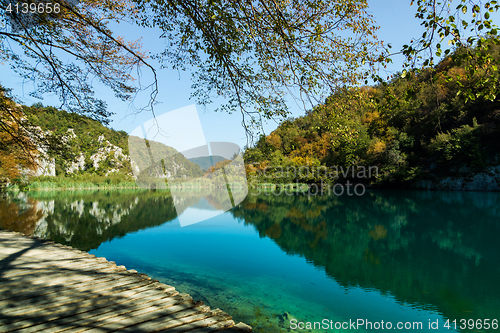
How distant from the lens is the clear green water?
14.1 ft

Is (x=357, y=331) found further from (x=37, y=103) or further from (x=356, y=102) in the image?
(x=37, y=103)

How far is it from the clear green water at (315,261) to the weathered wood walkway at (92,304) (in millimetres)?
1756

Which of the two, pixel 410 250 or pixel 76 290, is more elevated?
pixel 76 290

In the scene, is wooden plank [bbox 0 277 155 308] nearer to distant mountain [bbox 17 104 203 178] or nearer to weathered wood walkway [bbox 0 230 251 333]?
weathered wood walkway [bbox 0 230 251 333]

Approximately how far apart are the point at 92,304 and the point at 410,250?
26.6 feet

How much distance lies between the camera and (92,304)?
90.7 inches

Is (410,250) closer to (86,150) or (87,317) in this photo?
(87,317)

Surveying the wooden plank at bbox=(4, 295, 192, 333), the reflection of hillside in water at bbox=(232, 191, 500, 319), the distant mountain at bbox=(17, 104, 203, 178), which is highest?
the distant mountain at bbox=(17, 104, 203, 178)

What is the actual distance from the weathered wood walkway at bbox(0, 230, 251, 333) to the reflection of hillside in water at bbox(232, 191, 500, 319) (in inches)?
155

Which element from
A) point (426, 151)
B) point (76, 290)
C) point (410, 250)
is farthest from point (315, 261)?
point (426, 151)

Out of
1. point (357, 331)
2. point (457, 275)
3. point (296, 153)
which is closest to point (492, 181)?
point (296, 153)

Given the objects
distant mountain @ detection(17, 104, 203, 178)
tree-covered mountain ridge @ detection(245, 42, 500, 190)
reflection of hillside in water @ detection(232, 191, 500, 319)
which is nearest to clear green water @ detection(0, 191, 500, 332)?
reflection of hillside in water @ detection(232, 191, 500, 319)

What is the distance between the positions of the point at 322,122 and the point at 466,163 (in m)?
29.8

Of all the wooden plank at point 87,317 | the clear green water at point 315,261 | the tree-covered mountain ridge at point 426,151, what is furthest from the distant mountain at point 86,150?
the tree-covered mountain ridge at point 426,151
